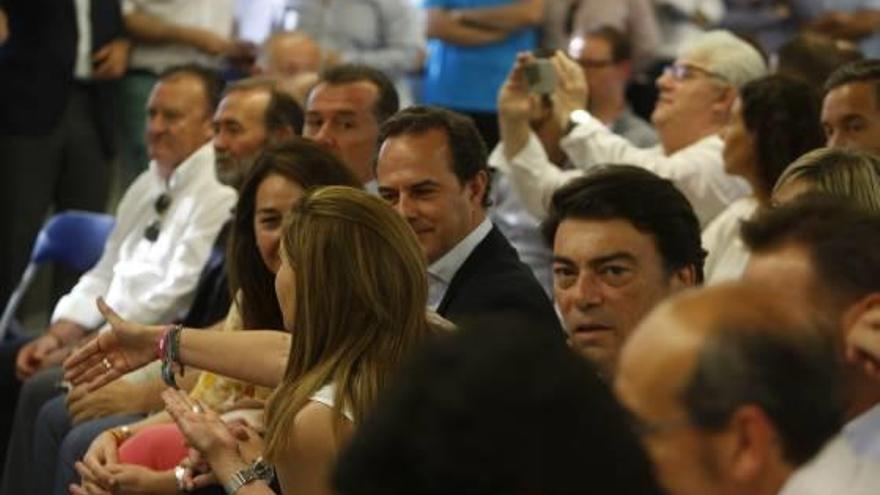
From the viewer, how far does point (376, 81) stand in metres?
5.38

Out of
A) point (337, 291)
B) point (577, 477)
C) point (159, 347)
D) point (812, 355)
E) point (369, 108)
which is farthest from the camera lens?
point (369, 108)

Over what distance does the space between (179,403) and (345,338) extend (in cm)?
53

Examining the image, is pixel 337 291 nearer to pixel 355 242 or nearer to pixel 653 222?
pixel 355 242

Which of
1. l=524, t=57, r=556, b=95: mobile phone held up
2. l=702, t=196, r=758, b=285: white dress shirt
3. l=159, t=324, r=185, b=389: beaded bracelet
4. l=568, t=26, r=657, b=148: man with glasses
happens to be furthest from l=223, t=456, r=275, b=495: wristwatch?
l=568, t=26, r=657, b=148: man with glasses

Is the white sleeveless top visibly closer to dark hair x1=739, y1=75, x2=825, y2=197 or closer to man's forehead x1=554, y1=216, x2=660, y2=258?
man's forehead x1=554, y1=216, x2=660, y2=258

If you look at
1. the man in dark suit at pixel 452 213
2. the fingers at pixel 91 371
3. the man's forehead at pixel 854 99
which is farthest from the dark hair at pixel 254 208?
the man's forehead at pixel 854 99

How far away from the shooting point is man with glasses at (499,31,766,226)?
16.8 feet

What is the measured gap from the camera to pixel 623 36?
6754mm

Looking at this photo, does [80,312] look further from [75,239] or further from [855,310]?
[855,310]

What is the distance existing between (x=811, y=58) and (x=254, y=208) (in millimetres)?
2041

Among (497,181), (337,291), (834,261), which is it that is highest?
Answer: (834,261)

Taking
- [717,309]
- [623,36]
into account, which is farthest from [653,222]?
[623,36]

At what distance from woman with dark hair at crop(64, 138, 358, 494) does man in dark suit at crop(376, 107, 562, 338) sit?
6.1 inches

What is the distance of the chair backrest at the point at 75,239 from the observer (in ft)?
20.0
